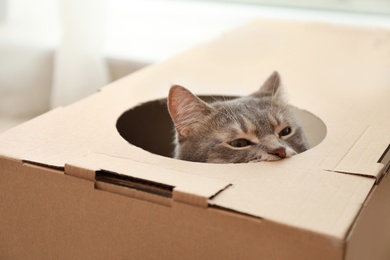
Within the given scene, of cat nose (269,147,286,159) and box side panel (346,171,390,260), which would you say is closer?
box side panel (346,171,390,260)

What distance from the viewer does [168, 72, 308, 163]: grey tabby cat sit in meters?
1.00

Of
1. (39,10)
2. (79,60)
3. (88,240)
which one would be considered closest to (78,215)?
(88,240)

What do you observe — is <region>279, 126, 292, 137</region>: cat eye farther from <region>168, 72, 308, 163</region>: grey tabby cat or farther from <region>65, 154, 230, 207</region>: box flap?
<region>65, 154, 230, 207</region>: box flap

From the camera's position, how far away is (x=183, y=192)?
0.71 m

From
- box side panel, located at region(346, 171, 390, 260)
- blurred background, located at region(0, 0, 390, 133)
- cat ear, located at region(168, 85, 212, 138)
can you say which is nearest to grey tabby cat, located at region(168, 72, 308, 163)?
cat ear, located at region(168, 85, 212, 138)

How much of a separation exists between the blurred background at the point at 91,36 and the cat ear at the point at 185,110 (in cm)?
65

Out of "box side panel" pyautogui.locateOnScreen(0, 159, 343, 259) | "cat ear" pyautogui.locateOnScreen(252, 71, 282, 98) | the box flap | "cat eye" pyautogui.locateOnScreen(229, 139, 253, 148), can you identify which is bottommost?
"box side panel" pyautogui.locateOnScreen(0, 159, 343, 259)

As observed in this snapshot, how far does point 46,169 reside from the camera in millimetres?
805

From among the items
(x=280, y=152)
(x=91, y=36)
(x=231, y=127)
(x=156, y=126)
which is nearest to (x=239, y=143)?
(x=231, y=127)

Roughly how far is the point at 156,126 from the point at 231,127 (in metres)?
0.24

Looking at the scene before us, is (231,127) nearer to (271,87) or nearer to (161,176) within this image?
(271,87)

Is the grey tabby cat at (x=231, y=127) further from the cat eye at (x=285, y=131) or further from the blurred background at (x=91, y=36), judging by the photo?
the blurred background at (x=91, y=36)

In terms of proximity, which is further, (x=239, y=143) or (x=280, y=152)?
(x=239, y=143)

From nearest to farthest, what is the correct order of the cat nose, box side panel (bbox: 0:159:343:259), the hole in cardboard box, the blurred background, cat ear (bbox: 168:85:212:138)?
box side panel (bbox: 0:159:343:259), the cat nose, cat ear (bbox: 168:85:212:138), the hole in cardboard box, the blurred background
